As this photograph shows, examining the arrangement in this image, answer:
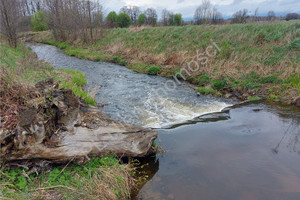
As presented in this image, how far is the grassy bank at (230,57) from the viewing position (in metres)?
10.2

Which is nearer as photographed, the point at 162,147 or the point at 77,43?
the point at 162,147

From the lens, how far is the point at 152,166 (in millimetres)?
4965

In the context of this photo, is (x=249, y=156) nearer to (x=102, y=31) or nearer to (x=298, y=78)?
(x=298, y=78)

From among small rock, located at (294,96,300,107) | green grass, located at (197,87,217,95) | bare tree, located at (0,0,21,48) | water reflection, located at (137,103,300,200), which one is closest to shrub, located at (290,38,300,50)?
small rock, located at (294,96,300,107)

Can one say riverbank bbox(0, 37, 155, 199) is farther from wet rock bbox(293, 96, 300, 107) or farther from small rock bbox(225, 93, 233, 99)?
wet rock bbox(293, 96, 300, 107)

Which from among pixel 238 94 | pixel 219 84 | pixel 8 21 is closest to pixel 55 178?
pixel 238 94

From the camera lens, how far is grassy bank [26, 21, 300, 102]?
33.4 ft

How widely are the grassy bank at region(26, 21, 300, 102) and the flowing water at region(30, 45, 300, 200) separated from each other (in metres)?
1.65

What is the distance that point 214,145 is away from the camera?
5.80 metres

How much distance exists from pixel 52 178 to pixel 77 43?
86.8ft

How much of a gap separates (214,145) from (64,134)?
394 cm

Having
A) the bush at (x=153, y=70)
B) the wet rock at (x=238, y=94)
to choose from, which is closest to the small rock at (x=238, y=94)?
the wet rock at (x=238, y=94)

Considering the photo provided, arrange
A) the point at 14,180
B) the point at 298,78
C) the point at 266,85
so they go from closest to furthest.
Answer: the point at 14,180, the point at 298,78, the point at 266,85

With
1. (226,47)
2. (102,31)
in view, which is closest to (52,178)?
(226,47)
